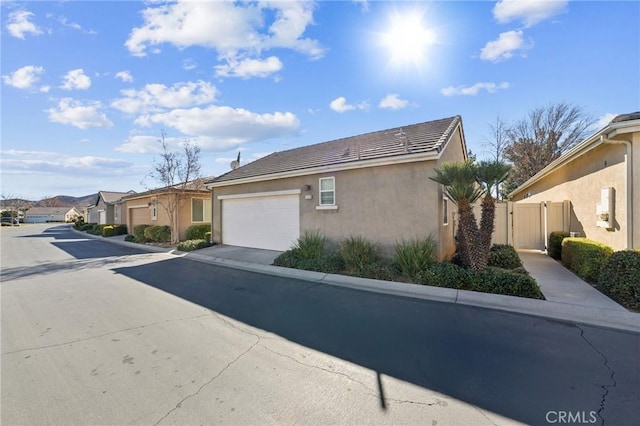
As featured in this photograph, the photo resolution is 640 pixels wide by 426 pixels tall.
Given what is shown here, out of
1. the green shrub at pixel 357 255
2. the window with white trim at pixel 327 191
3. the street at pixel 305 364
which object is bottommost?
the street at pixel 305 364

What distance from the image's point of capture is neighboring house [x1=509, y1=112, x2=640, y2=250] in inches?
267

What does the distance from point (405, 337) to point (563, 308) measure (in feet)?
11.8

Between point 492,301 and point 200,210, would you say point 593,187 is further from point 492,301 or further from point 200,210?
point 200,210

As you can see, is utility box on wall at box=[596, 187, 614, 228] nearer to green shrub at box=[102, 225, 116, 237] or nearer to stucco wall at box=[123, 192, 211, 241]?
stucco wall at box=[123, 192, 211, 241]

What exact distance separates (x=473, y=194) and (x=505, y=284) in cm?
259

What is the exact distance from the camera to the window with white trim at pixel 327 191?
10750 mm

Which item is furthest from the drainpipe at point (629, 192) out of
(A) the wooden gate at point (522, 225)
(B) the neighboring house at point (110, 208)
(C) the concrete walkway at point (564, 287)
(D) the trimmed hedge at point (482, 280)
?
(B) the neighboring house at point (110, 208)

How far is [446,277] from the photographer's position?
711cm

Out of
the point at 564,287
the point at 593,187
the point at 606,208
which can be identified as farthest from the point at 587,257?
the point at 593,187

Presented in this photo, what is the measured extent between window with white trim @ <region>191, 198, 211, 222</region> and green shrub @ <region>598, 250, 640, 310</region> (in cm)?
1984

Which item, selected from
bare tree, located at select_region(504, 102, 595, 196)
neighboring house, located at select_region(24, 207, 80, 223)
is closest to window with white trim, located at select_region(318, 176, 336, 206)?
bare tree, located at select_region(504, 102, 595, 196)

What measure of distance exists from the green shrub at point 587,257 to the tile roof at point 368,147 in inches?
191

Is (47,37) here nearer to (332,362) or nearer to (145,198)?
(332,362)

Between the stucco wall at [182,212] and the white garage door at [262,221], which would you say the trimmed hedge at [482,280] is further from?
the stucco wall at [182,212]
